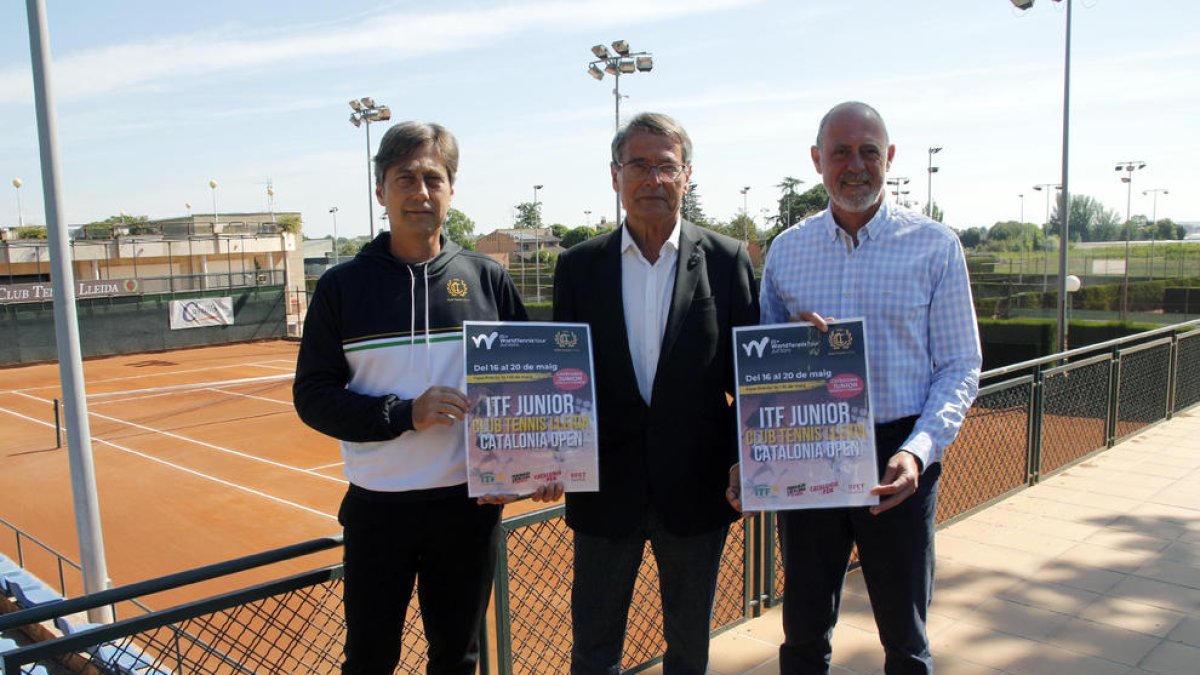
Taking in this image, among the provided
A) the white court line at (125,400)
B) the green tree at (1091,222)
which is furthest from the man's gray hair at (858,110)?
the green tree at (1091,222)

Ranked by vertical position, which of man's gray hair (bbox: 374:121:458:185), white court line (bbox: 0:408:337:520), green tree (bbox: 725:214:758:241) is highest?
green tree (bbox: 725:214:758:241)

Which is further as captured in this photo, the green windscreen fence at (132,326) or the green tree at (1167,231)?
the green tree at (1167,231)

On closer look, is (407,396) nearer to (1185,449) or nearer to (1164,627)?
(1164,627)

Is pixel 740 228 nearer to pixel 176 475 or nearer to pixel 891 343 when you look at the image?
pixel 176 475

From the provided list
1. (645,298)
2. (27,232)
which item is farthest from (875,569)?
(27,232)

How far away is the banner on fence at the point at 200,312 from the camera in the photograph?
3697cm

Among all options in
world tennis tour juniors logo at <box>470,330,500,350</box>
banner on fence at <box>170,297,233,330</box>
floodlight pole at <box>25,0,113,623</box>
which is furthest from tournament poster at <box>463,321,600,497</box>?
banner on fence at <box>170,297,233,330</box>

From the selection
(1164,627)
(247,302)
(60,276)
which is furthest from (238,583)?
(247,302)

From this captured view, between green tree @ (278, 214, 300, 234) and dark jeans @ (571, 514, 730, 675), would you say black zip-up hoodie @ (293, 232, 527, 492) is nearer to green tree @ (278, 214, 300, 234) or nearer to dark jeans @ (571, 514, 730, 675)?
dark jeans @ (571, 514, 730, 675)

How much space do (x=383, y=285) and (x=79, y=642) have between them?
4.09 ft

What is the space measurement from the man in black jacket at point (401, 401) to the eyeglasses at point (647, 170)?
55 cm

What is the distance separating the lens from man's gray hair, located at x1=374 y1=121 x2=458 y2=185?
2.40 metres

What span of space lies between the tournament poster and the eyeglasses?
0.46 meters

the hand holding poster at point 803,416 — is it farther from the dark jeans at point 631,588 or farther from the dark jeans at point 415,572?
the dark jeans at point 415,572
